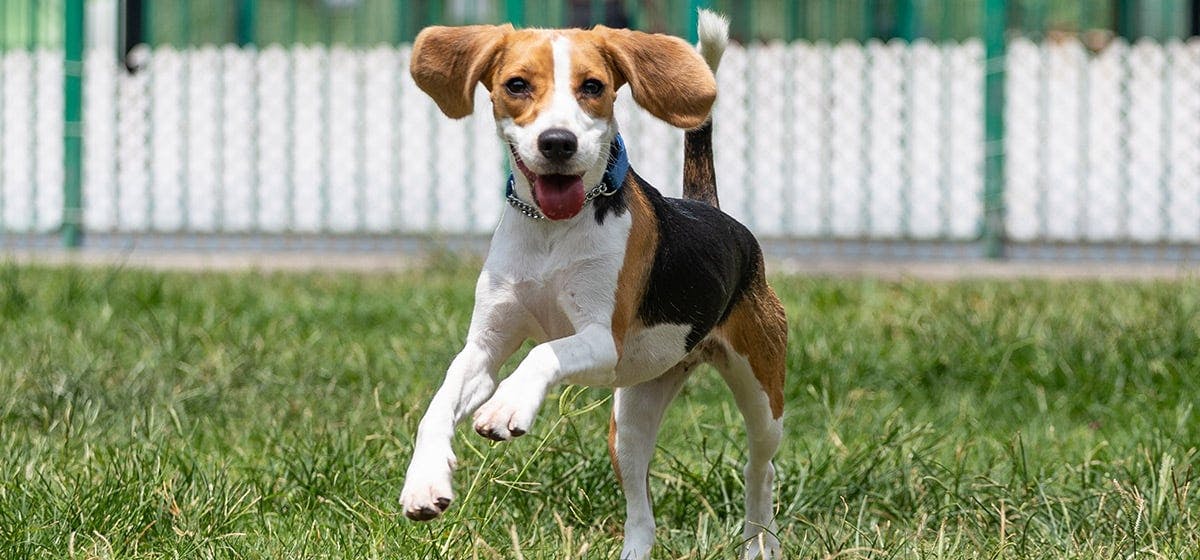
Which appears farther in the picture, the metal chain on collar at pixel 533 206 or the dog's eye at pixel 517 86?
the metal chain on collar at pixel 533 206

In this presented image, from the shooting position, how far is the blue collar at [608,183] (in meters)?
2.94

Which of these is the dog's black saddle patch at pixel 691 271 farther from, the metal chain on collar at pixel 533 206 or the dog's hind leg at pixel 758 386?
the metal chain on collar at pixel 533 206

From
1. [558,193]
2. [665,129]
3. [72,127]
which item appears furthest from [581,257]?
[72,127]

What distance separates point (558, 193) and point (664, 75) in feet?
1.15

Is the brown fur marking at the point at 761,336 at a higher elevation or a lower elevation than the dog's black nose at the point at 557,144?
lower

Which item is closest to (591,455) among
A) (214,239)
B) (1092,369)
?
(1092,369)

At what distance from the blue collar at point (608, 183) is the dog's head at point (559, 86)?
26 mm

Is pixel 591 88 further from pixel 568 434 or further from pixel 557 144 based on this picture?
pixel 568 434

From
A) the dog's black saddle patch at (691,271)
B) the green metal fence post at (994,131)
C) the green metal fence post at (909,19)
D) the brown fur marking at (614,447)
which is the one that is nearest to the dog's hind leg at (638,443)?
the brown fur marking at (614,447)

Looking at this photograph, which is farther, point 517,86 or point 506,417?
point 517,86

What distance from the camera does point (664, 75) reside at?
3016 millimetres

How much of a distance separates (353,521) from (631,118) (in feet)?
21.5

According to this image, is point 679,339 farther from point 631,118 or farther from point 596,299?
point 631,118

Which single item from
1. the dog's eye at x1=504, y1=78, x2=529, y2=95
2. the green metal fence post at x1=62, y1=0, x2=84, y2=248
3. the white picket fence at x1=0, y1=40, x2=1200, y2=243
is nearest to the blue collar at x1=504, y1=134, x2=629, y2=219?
the dog's eye at x1=504, y1=78, x2=529, y2=95
